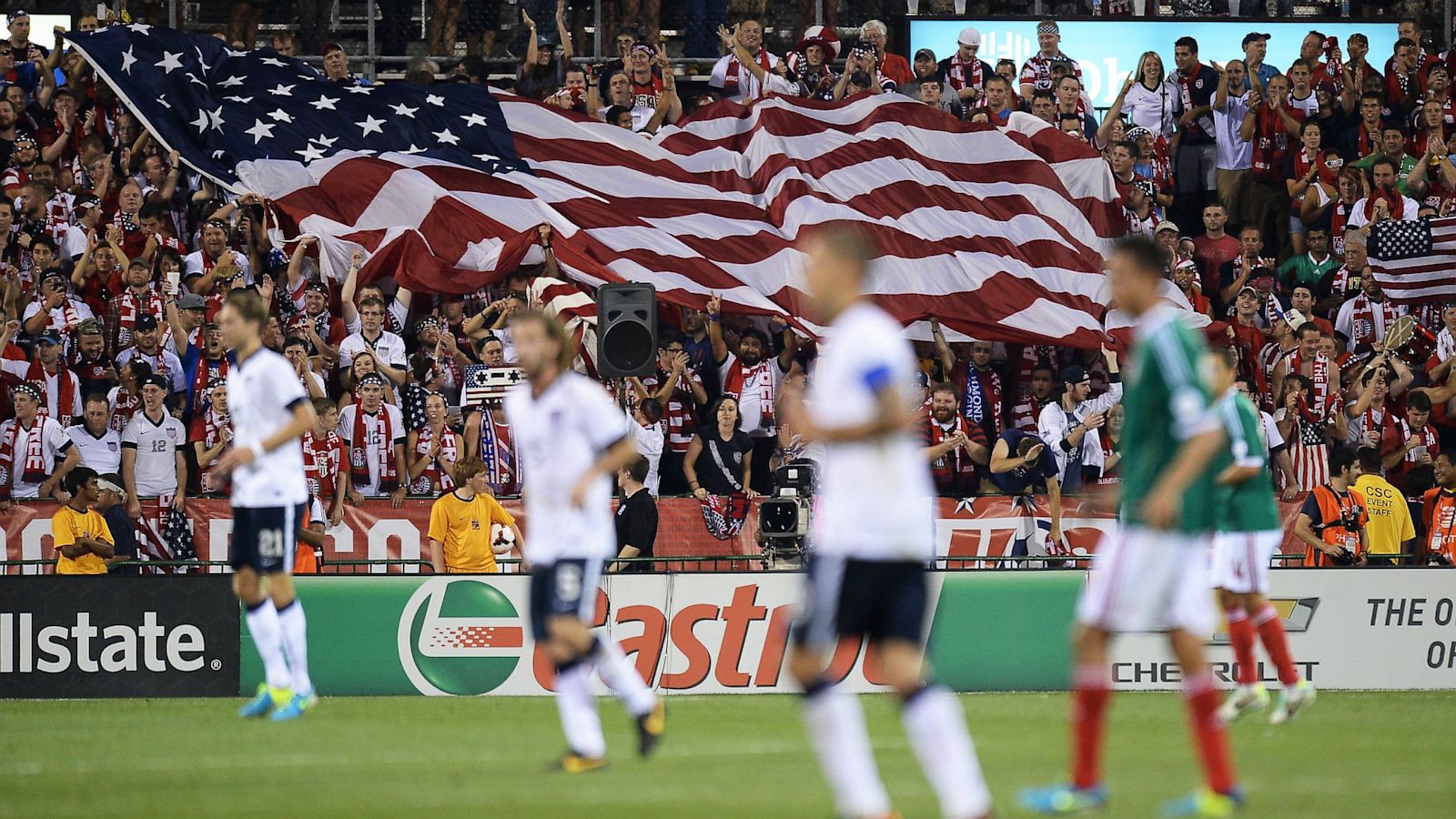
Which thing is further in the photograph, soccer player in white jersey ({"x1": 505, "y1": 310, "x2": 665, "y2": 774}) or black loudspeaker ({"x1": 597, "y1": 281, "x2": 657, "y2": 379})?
black loudspeaker ({"x1": 597, "y1": 281, "x2": 657, "y2": 379})

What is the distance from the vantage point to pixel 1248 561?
11.5 metres

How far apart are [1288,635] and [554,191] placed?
9642mm

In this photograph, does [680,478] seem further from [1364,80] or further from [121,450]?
[1364,80]

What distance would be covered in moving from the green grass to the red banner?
2.87 metres

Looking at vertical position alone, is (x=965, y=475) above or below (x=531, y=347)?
below

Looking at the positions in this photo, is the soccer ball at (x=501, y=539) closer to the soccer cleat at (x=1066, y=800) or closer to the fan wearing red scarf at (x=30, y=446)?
the fan wearing red scarf at (x=30, y=446)

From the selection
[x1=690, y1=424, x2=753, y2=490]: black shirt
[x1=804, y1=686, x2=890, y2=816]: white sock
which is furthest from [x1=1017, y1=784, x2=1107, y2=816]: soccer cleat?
[x1=690, y1=424, x2=753, y2=490]: black shirt

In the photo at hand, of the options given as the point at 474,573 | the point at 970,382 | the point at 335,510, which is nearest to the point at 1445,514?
the point at 970,382

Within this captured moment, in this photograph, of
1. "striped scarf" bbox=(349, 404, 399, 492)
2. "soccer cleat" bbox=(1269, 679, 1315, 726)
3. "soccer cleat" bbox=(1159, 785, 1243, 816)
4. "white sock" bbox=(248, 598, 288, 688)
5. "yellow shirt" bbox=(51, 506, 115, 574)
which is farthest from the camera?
"striped scarf" bbox=(349, 404, 399, 492)

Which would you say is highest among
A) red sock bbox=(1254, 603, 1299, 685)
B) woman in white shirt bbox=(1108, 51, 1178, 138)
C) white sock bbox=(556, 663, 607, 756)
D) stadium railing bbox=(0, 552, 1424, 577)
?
woman in white shirt bbox=(1108, 51, 1178, 138)

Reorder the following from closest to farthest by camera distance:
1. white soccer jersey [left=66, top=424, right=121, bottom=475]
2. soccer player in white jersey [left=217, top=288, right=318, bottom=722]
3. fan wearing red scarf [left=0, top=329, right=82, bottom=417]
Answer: soccer player in white jersey [left=217, top=288, right=318, bottom=722], white soccer jersey [left=66, top=424, right=121, bottom=475], fan wearing red scarf [left=0, top=329, right=82, bottom=417]

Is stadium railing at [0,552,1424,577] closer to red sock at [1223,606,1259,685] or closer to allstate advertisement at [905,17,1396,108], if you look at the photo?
red sock at [1223,606,1259,685]

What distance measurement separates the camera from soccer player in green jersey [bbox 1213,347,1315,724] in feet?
36.5

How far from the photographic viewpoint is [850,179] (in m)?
22.2
